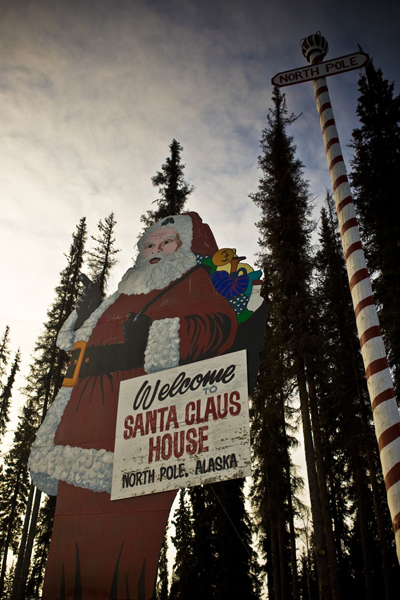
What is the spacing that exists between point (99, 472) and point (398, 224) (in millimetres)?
10937

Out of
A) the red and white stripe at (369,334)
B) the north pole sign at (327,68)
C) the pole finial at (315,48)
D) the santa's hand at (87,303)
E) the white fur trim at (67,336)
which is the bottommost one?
the red and white stripe at (369,334)

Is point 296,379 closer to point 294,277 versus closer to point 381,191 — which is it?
point 294,277

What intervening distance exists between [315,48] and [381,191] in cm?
774

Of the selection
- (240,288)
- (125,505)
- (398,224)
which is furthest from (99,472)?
(398,224)

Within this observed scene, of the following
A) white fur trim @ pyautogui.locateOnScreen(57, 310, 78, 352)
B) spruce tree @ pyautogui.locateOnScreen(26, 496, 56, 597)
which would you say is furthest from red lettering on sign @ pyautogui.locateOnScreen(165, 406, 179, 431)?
spruce tree @ pyautogui.locateOnScreen(26, 496, 56, 597)

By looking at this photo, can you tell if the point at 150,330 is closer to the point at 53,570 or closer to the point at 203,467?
the point at 203,467

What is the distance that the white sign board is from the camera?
316 inches

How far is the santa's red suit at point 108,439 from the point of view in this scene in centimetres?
810

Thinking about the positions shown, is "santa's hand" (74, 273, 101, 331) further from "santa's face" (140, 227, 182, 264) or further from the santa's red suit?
"santa's face" (140, 227, 182, 264)

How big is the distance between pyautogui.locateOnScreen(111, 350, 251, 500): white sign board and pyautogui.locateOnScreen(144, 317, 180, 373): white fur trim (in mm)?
235

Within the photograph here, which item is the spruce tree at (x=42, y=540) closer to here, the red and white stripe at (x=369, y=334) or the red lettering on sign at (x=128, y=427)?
the red lettering on sign at (x=128, y=427)

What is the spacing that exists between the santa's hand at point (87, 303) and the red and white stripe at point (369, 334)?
23.2ft

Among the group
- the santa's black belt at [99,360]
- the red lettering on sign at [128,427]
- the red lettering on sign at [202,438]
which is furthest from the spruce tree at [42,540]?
the red lettering on sign at [202,438]

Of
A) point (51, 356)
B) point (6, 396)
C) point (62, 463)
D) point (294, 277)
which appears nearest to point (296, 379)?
point (294, 277)
